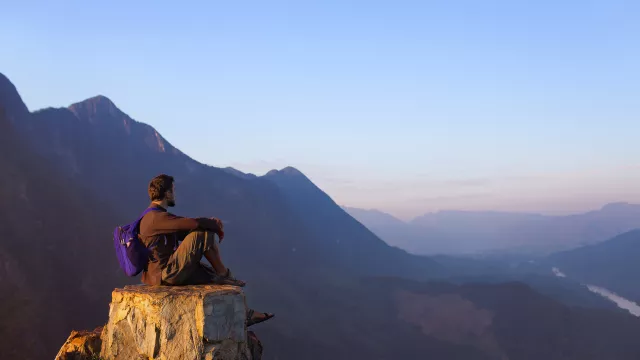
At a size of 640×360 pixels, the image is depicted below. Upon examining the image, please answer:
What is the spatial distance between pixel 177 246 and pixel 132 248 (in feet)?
2.54

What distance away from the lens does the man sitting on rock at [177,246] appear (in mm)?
8125

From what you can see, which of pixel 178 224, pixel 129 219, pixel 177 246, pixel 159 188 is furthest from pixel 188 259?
pixel 129 219

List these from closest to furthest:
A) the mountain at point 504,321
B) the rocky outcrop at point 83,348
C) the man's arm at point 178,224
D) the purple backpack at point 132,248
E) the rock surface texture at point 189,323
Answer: the rock surface texture at point 189,323 → the man's arm at point 178,224 → the purple backpack at point 132,248 → the rocky outcrop at point 83,348 → the mountain at point 504,321

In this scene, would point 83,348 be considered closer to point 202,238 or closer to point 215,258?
point 215,258

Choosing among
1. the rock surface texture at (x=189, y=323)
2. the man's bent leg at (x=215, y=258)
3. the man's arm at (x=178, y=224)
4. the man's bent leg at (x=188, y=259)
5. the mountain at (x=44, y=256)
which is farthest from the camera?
the mountain at (x=44, y=256)

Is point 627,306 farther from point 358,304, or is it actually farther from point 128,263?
point 128,263

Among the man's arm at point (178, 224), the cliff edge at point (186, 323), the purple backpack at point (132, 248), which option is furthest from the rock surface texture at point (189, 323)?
the man's arm at point (178, 224)

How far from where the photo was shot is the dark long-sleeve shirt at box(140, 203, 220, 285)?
319 inches

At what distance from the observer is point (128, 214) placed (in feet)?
377

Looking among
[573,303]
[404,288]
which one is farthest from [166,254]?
[573,303]

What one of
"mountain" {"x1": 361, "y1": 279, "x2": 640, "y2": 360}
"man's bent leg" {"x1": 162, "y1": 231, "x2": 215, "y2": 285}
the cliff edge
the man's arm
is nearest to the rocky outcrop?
the cliff edge

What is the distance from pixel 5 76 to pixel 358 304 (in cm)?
10148

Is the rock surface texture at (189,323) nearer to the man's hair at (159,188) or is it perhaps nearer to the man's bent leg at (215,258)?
the man's bent leg at (215,258)

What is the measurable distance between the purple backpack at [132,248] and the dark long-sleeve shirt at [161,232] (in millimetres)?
103
